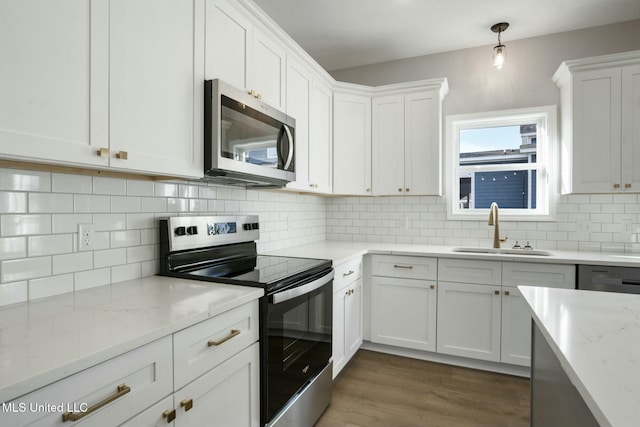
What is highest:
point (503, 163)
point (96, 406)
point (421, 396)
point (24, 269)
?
point (503, 163)

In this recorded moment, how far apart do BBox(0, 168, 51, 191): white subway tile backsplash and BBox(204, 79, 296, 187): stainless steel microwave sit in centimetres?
61

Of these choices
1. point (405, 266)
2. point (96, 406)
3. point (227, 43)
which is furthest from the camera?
point (405, 266)

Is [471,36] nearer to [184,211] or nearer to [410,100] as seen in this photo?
[410,100]

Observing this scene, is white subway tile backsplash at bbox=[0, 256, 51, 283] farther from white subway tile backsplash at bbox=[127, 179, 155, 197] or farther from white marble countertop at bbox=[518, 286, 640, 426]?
white marble countertop at bbox=[518, 286, 640, 426]

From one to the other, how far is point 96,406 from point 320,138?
7.78 feet

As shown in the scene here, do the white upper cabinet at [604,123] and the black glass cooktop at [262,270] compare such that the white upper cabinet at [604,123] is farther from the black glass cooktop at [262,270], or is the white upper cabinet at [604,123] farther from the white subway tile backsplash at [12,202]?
the white subway tile backsplash at [12,202]

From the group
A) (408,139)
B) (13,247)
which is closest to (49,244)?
(13,247)

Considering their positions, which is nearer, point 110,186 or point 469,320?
point 110,186

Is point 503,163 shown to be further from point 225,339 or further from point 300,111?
point 225,339

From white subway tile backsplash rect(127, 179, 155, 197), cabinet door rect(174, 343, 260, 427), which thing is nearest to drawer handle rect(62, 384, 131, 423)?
cabinet door rect(174, 343, 260, 427)

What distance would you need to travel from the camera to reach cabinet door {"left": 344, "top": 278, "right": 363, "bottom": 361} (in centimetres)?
256

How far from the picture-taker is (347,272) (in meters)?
2.53

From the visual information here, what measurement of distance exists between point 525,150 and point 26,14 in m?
3.50

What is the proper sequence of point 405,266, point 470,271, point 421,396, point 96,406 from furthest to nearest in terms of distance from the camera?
point 405,266 < point 470,271 < point 421,396 < point 96,406
